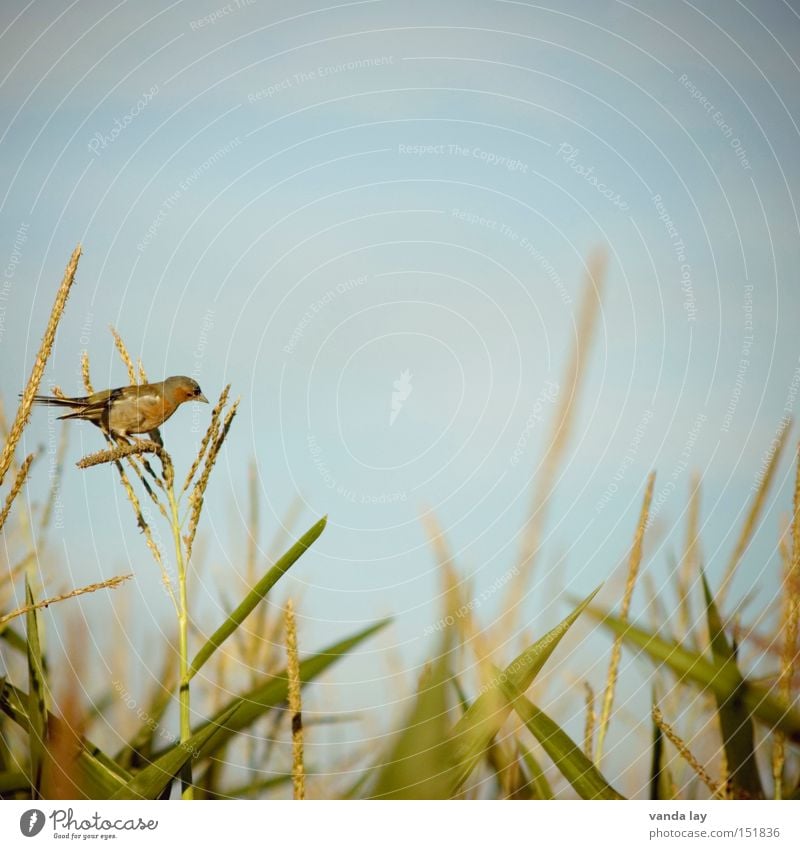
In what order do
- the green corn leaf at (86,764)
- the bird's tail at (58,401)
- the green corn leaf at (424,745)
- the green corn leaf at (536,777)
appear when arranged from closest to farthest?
the green corn leaf at (424,745), the green corn leaf at (86,764), the green corn leaf at (536,777), the bird's tail at (58,401)

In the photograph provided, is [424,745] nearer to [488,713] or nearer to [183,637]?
[488,713]

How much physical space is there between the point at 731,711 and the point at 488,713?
0.37 m

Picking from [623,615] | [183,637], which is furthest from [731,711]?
[183,637]

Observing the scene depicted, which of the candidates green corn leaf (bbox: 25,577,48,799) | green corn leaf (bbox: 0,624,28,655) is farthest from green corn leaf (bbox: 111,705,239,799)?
green corn leaf (bbox: 0,624,28,655)

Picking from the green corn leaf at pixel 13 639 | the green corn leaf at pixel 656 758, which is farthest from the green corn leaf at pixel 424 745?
the green corn leaf at pixel 13 639

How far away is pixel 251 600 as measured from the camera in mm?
1286

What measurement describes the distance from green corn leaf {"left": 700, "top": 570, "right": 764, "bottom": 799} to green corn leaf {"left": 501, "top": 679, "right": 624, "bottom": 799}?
0.22m

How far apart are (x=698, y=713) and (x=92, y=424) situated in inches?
55.2

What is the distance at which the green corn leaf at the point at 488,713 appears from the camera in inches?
51.0

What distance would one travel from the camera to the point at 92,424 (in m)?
1.83

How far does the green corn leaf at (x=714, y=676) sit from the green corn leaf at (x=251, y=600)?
1.62ft

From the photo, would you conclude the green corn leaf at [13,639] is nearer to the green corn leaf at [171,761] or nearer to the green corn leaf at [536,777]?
the green corn leaf at [171,761]
